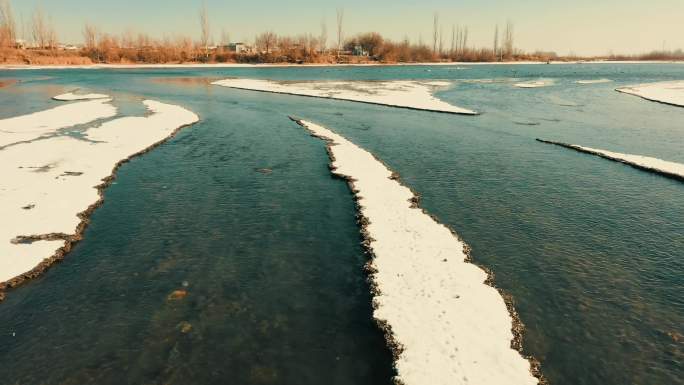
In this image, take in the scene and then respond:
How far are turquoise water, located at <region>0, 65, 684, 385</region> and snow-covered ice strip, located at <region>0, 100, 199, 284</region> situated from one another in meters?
0.68

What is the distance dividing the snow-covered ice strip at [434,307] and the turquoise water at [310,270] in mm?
445

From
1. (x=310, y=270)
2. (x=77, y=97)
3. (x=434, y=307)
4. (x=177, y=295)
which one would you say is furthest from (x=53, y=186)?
(x=77, y=97)

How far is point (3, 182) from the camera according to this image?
58.7ft

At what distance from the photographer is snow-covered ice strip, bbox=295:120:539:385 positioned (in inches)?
310

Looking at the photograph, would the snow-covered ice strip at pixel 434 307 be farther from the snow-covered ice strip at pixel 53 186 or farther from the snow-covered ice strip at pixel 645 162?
the snow-covered ice strip at pixel 645 162

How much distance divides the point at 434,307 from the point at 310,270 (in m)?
3.49

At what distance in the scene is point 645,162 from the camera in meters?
22.0

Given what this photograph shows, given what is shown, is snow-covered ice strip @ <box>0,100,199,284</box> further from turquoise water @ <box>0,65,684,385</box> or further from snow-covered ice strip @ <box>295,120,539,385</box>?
snow-covered ice strip @ <box>295,120,539,385</box>

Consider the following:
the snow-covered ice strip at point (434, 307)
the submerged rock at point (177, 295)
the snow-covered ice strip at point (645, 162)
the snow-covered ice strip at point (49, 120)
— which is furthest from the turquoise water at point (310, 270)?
the snow-covered ice strip at point (49, 120)

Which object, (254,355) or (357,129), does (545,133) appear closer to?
(357,129)

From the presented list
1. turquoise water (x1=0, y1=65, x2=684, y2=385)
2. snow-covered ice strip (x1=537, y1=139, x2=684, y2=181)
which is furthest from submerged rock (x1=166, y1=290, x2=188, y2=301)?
snow-covered ice strip (x1=537, y1=139, x2=684, y2=181)

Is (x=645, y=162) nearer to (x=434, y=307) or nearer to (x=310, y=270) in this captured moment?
Result: (x=434, y=307)

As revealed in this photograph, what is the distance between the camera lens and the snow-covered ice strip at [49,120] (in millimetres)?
27111

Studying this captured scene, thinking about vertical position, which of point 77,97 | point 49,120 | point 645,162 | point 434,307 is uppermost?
point 77,97
